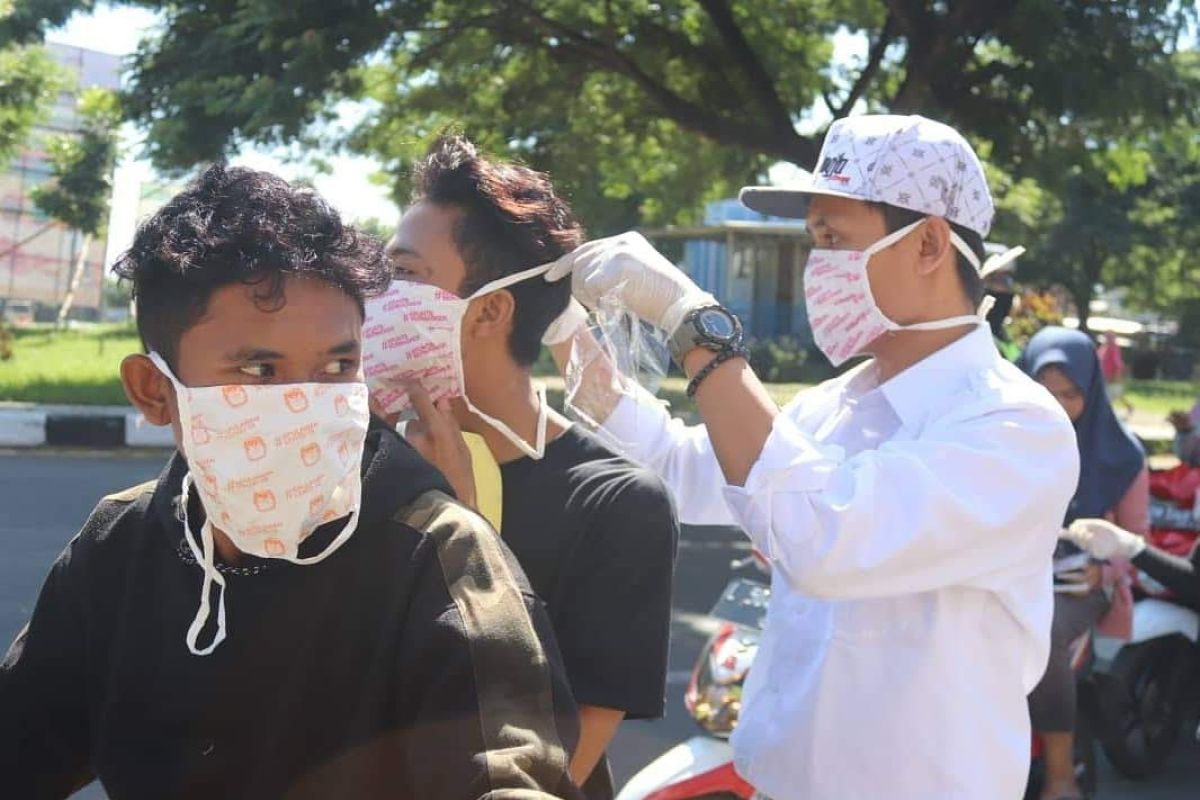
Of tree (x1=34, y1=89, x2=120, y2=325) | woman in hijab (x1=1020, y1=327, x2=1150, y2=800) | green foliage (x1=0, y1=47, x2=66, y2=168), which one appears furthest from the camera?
tree (x1=34, y1=89, x2=120, y2=325)

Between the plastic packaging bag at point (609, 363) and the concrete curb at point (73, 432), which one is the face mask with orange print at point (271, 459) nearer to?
the plastic packaging bag at point (609, 363)

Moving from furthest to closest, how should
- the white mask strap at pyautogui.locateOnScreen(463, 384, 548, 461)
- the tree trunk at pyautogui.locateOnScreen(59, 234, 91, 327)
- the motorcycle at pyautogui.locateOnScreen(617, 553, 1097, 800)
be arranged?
the tree trunk at pyautogui.locateOnScreen(59, 234, 91, 327)
the motorcycle at pyautogui.locateOnScreen(617, 553, 1097, 800)
the white mask strap at pyautogui.locateOnScreen(463, 384, 548, 461)

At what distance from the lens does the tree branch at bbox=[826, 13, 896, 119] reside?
14980 millimetres

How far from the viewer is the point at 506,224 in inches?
90.9

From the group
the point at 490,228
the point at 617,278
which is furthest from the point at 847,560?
the point at 490,228

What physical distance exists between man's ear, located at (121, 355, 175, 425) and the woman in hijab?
3317 millimetres

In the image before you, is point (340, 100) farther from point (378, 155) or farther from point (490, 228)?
point (490, 228)

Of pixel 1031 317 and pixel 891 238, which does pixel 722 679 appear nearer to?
pixel 891 238

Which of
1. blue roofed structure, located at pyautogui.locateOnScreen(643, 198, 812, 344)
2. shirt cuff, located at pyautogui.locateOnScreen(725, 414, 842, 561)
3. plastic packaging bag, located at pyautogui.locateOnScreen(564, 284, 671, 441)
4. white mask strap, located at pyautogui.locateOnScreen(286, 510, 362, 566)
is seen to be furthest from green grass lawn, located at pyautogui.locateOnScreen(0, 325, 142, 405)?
blue roofed structure, located at pyautogui.locateOnScreen(643, 198, 812, 344)

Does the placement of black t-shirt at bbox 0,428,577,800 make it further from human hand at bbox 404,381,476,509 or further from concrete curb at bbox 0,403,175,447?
concrete curb at bbox 0,403,175,447

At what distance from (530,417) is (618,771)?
323 cm

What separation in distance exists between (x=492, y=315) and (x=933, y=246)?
694 millimetres

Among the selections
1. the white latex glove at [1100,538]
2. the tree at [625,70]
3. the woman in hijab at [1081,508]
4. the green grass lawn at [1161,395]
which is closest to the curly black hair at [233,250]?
the white latex glove at [1100,538]

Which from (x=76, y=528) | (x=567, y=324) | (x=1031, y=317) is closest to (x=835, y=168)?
(x=567, y=324)
